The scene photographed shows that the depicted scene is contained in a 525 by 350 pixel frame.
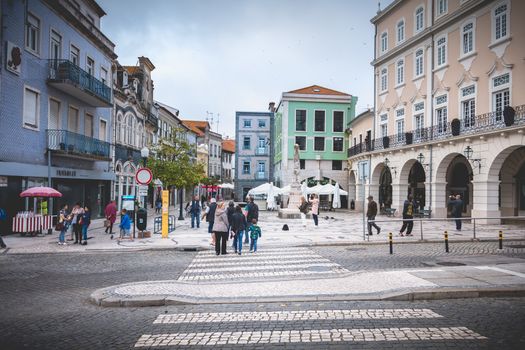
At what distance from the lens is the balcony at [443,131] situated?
2206cm

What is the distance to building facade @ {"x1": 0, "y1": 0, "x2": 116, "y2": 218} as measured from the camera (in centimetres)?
1784

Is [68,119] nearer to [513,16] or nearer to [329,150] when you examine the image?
[513,16]

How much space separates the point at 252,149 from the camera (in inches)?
2601

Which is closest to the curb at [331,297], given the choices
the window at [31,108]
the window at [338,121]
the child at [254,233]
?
the child at [254,233]

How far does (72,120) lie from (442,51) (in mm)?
25349

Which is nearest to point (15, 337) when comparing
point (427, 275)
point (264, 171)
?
point (427, 275)

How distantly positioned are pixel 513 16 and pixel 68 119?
→ 25.9 meters

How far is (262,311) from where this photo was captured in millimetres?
6875

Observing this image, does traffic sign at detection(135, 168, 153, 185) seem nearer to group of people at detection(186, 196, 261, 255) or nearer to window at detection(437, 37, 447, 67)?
group of people at detection(186, 196, 261, 255)

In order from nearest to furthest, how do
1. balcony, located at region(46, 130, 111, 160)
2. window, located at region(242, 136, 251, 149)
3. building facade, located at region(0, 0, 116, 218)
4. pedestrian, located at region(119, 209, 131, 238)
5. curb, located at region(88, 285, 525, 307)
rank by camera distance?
curb, located at region(88, 285, 525, 307) < pedestrian, located at region(119, 209, 131, 238) < building facade, located at region(0, 0, 116, 218) < balcony, located at region(46, 130, 111, 160) < window, located at region(242, 136, 251, 149)

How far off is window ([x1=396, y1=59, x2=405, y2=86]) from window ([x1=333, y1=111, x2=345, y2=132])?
52.6ft

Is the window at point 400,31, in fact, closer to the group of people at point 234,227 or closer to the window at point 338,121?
the window at point 338,121

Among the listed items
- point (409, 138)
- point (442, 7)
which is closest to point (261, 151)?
point (409, 138)

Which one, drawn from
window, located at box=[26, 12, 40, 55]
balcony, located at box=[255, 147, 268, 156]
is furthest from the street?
balcony, located at box=[255, 147, 268, 156]
